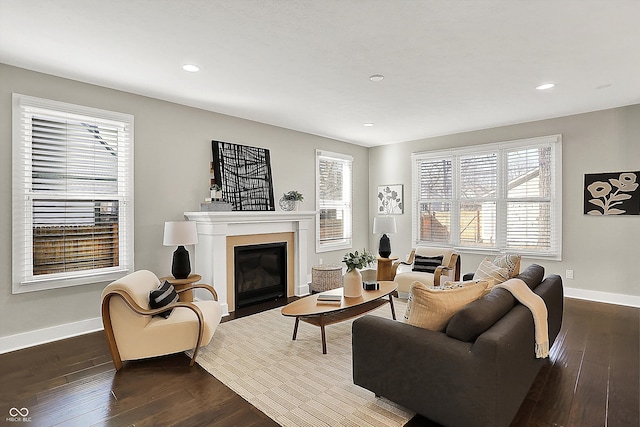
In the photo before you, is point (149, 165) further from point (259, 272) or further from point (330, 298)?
point (330, 298)

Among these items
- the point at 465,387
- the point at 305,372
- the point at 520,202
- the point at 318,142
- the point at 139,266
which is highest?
the point at 318,142

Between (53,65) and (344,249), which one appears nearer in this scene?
(53,65)

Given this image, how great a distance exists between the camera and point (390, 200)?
728 cm

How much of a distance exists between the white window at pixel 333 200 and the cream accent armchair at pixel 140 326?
11.7 ft

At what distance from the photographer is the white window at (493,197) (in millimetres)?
5402

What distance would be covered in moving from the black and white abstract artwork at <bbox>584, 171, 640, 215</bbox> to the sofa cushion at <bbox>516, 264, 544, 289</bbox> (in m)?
2.62

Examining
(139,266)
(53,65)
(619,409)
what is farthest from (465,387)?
(53,65)

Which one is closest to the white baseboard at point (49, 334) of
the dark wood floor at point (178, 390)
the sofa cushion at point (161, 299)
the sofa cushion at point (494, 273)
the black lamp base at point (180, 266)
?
the dark wood floor at point (178, 390)

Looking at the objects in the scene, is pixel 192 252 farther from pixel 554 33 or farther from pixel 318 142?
pixel 554 33

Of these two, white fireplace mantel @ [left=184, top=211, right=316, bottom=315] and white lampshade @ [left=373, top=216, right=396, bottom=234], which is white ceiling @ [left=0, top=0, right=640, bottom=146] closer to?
white fireplace mantel @ [left=184, top=211, right=316, bottom=315]

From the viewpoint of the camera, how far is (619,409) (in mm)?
2340

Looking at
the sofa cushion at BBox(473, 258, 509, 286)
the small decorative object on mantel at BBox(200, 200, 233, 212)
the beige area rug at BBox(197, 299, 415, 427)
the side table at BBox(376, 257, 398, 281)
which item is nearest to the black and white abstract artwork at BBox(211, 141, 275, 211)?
the small decorative object on mantel at BBox(200, 200, 233, 212)

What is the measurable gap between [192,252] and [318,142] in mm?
3133

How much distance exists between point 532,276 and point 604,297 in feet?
9.97
